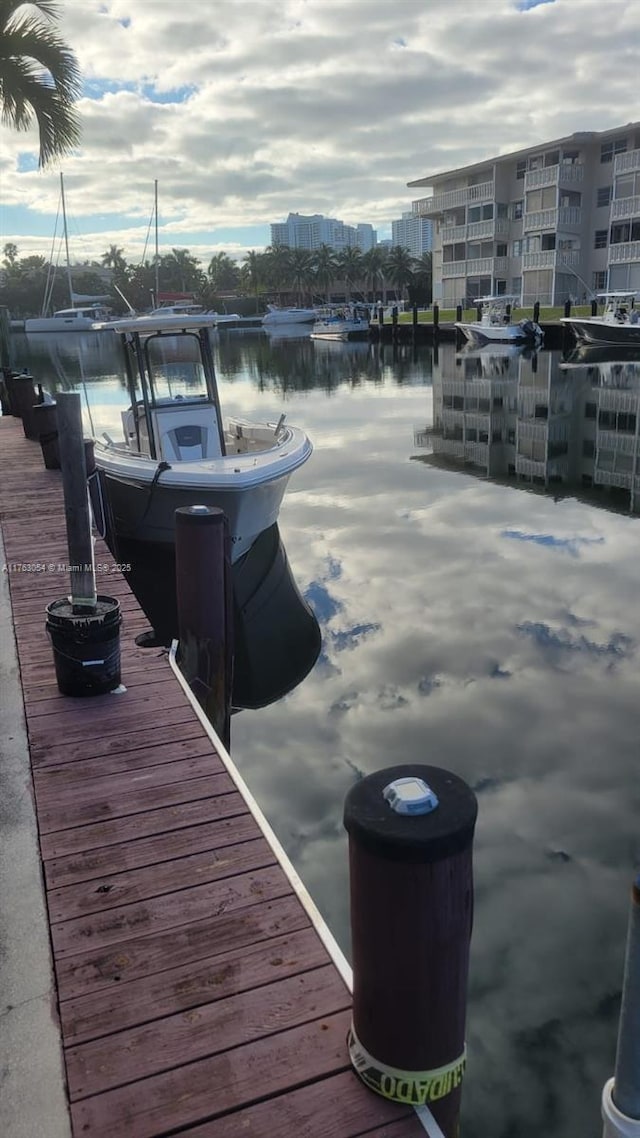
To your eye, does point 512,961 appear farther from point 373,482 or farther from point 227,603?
A: point 373,482

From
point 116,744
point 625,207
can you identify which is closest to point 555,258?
point 625,207

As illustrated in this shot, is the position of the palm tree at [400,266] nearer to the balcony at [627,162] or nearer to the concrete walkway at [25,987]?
the balcony at [627,162]

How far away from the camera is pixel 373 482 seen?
16.2m

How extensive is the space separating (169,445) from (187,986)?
885 cm

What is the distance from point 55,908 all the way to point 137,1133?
105cm

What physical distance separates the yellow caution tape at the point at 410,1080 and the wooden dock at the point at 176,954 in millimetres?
44

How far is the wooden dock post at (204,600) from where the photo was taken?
577cm

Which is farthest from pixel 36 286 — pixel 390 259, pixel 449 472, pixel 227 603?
pixel 227 603

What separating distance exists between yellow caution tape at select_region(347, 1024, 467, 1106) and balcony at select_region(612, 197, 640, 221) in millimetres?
57906

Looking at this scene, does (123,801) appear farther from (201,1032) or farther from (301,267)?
(301,267)

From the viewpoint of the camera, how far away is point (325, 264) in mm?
115938

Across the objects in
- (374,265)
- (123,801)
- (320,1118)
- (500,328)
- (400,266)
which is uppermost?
(374,265)

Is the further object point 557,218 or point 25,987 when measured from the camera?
point 557,218

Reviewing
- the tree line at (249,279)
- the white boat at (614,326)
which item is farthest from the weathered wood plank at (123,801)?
the tree line at (249,279)
